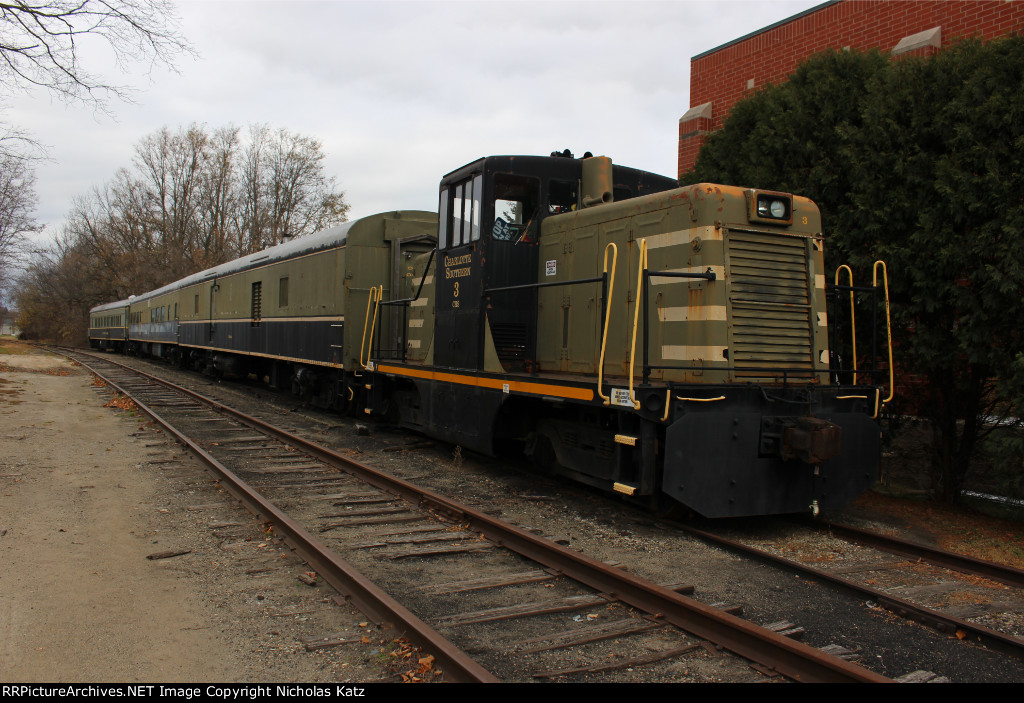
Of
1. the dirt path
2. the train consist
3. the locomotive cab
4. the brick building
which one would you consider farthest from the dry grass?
the brick building

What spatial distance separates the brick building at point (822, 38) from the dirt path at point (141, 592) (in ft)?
25.5

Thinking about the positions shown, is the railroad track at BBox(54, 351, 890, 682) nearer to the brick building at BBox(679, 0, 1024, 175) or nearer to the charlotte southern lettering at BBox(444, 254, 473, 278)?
the charlotte southern lettering at BBox(444, 254, 473, 278)

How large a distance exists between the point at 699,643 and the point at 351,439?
7.51 meters

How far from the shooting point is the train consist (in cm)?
543

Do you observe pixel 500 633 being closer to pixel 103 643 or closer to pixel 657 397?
pixel 103 643

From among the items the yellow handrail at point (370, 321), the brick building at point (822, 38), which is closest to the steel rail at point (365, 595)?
the yellow handrail at point (370, 321)

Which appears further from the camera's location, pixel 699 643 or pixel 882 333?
pixel 882 333

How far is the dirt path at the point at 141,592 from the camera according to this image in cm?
324

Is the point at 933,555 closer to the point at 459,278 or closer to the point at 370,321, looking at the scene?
the point at 459,278

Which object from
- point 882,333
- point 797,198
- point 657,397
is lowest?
point 657,397

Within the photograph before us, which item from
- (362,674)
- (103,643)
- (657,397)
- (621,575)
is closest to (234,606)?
(103,643)

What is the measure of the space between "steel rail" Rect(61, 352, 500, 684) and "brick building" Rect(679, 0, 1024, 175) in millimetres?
7336

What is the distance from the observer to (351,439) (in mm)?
10242

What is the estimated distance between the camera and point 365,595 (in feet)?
13.0
